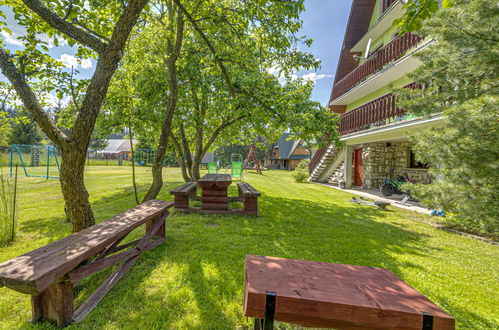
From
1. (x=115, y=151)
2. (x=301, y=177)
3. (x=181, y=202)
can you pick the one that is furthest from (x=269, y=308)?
(x=115, y=151)

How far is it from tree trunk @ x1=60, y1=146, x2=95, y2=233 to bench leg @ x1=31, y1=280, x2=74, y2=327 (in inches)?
41.2

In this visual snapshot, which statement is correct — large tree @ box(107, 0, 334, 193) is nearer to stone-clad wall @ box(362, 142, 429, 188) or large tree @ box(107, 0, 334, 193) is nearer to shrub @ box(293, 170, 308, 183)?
stone-clad wall @ box(362, 142, 429, 188)

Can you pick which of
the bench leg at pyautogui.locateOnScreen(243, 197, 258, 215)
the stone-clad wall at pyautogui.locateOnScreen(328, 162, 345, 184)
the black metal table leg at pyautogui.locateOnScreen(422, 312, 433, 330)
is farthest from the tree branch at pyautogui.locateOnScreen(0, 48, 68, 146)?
the stone-clad wall at pyautogui.locateOnScreen(328, 162, 345, 184)

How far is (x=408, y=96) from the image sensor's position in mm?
4574

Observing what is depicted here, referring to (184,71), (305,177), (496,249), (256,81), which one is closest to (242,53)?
(256,81)

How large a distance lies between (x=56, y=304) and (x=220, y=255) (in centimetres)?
187

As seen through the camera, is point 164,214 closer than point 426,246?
Yes

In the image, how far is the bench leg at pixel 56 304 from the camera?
6.24ft

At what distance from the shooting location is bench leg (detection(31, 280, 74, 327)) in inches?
74.9

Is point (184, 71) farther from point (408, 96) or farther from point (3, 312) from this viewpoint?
point (3, 312)

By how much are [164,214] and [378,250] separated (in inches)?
143

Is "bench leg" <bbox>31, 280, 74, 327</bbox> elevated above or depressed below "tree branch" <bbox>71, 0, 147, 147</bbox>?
below

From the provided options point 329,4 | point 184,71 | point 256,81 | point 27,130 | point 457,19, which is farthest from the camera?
point 27,130

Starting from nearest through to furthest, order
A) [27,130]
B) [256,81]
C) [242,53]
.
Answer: [242,53]
[256,81]
[27,130]
